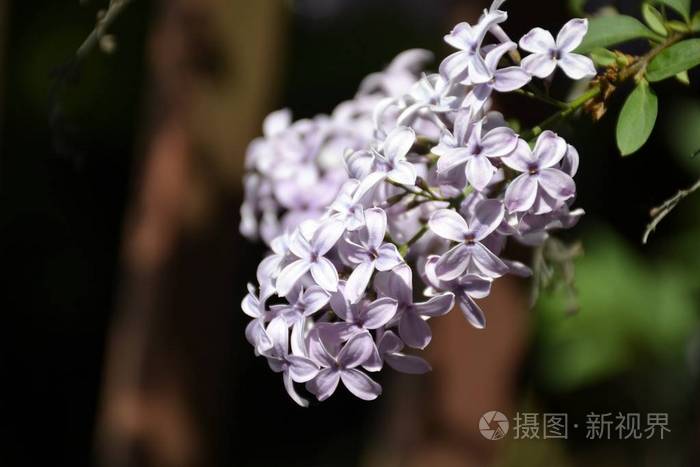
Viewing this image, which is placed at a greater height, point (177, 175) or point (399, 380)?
point (177, 175)

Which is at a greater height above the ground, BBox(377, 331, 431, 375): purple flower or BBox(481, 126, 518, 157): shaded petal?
BBox(481, 126, 518, 157): shaded petal

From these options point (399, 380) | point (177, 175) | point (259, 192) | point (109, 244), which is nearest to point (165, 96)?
point (177, 175)

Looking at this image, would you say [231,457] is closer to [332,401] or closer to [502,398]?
[332,401]

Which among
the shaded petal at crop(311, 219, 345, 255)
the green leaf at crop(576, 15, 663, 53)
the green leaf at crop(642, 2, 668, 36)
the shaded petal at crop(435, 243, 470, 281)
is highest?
the green leaf at crop(642, 2, 668, 36)

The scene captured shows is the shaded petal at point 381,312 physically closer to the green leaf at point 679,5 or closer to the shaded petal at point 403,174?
the shaded petal at point 403,174

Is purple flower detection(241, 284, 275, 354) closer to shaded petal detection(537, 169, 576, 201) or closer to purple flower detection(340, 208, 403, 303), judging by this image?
purple flower detection(340, 208, 403, 303)

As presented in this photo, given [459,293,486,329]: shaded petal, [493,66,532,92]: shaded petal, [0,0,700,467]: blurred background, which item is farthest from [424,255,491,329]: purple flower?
[0,0,700,467]: blurred background
